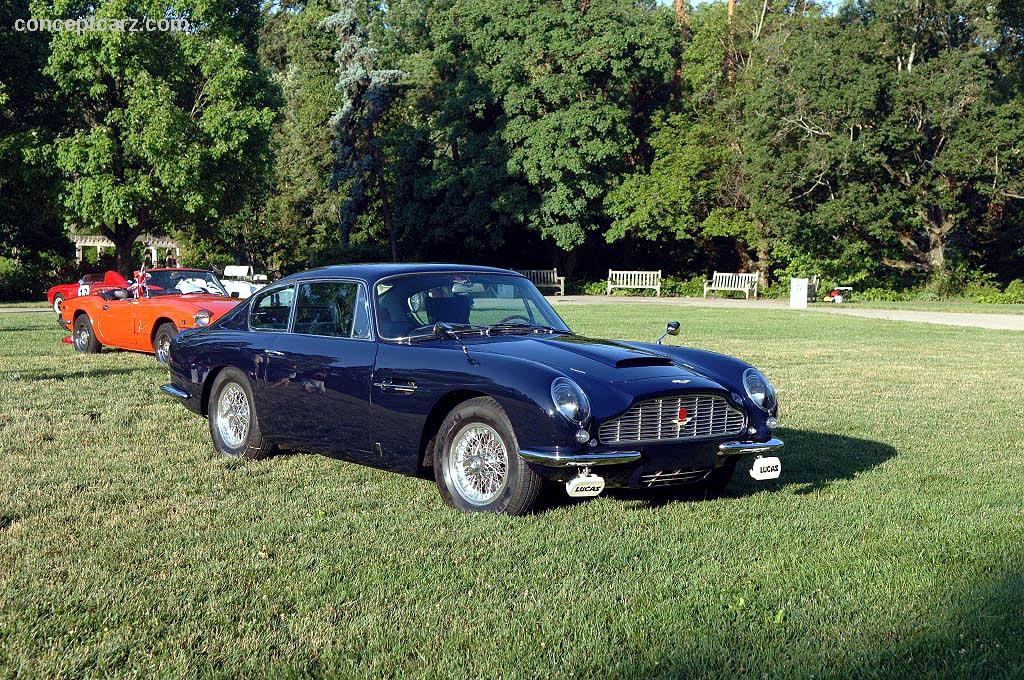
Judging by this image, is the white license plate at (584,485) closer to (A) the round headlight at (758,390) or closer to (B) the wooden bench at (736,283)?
(A) the round headlight at (758,390)

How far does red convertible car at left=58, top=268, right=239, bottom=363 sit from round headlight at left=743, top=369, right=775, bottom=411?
24.9 ft

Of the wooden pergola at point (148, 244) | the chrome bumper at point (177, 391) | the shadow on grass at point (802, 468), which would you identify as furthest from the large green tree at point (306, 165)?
the shadow on grass at point (802, 468)

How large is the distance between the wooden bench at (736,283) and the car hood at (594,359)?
128 ft

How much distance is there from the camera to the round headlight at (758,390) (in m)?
7.04

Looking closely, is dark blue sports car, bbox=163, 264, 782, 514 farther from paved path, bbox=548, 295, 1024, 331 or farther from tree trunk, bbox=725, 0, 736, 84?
tree trunk, bbox=725, 0, 736, 84

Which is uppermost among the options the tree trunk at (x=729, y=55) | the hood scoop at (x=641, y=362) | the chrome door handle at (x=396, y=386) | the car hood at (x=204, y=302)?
the tree trunk at (x=729, y=55)

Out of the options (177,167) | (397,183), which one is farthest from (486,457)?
(397,183)

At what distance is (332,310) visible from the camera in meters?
7.63

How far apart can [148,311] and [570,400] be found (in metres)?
10.7

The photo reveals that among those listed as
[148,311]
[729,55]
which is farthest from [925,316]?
[729,55]

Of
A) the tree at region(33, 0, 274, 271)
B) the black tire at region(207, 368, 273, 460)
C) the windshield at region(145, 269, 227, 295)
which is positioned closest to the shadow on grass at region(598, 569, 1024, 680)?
the black tire at region(207, 368, 273, 460)

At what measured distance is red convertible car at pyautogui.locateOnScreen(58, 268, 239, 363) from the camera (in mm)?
14688

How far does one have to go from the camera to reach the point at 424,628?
14.5 feet

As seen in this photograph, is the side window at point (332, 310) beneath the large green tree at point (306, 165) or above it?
beneath
